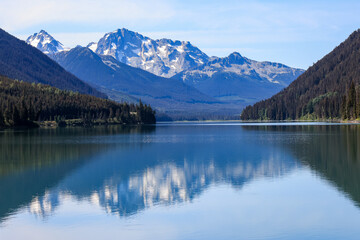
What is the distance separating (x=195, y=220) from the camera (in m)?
34.0

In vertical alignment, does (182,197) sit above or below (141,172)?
below

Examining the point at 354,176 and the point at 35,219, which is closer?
the point at 35,219

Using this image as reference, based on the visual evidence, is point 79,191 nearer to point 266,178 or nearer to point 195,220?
point 195,220

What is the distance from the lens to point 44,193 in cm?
4469

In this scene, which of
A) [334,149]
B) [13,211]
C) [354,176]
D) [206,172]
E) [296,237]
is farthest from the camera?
[334,149]

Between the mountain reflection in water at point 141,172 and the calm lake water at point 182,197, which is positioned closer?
the calm lake water at point 182,197

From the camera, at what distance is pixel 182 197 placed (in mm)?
42500

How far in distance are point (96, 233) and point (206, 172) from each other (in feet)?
95.7

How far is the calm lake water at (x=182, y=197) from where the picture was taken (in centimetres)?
3153

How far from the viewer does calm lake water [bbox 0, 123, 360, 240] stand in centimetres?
3153

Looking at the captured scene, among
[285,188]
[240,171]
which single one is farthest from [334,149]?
[285,188]

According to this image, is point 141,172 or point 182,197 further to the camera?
point 141,172

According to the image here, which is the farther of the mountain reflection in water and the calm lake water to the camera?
the mountain reflection in water

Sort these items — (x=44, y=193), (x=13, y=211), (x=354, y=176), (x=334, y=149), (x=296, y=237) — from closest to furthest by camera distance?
Result: (x=296, y=237)
(x=13, y=211)
(x=44, y=193)
(x=354, y=176)
(x=334, y=149)
